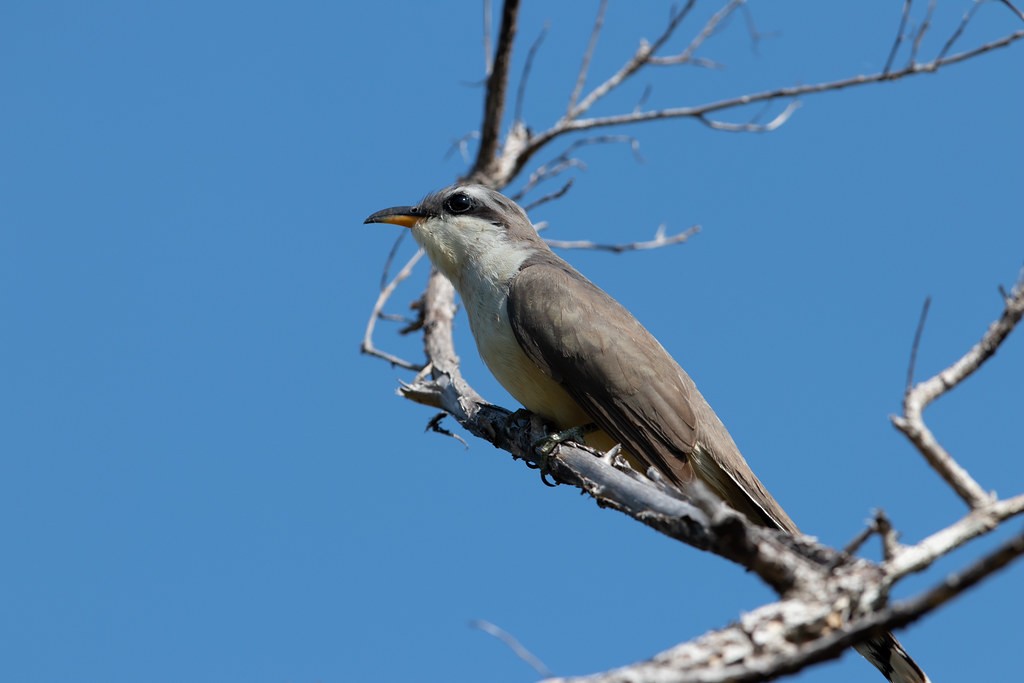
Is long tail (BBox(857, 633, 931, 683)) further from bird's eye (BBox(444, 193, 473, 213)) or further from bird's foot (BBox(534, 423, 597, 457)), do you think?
bird's eye (BBox(444, 193, 473, 213))

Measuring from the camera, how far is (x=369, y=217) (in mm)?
7836

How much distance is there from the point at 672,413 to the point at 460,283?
1960mm

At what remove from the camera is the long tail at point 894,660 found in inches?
178

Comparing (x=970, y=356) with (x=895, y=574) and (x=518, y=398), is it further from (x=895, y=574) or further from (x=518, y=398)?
(x=518, y=398)

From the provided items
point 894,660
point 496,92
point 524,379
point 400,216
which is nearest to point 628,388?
point 524,379

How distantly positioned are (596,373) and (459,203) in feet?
6.95

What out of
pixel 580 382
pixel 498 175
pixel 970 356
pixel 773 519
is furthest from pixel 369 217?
pixel 970 356

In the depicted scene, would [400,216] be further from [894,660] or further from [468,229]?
[894,660]

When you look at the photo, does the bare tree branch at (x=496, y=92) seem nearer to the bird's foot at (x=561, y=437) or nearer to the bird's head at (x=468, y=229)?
the bird's head at (x=468, y=229)

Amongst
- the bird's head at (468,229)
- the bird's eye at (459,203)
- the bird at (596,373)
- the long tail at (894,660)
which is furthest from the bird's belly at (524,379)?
the long tail at (894,660)

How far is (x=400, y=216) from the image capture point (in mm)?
7742

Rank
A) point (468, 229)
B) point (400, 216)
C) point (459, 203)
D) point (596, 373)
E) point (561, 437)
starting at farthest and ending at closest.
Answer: point (400, 216)
point (459, 203)
point (468, 229)
point (596, 373)
point (561, 437)

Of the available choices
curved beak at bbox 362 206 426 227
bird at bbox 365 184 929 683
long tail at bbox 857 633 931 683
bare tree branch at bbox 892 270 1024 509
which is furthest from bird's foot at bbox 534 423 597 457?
bare tree branch at bbox 892 270 1024 509

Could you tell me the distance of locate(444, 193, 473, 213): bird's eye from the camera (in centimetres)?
757
